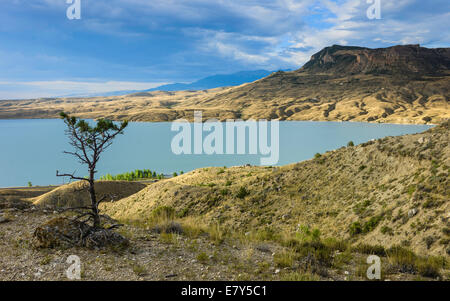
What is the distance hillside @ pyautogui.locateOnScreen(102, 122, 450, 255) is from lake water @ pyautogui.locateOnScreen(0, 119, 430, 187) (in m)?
68.5

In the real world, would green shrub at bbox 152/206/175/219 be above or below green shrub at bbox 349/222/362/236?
below

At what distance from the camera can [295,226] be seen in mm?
20500

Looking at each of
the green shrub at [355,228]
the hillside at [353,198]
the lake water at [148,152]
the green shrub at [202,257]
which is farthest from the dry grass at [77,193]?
the lake water at [148,152]

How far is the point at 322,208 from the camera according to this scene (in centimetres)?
2156

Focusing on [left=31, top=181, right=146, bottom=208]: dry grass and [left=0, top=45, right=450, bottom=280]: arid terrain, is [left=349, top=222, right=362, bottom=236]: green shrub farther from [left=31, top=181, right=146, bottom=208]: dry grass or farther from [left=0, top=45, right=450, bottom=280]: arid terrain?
[left=31, top=181, right=146, bottom=208]: dry grass

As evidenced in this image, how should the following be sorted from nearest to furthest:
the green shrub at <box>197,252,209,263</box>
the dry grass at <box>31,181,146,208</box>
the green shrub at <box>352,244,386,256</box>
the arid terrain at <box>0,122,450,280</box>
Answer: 1. the arid terrain at <box>0,122,450,280</box>
2. the green shrub at <box>197,252,209,263</box>
3. the green shrub at <box>352,244,386,256</box>
4. the dry grass at <box>31,181,146,208</box>

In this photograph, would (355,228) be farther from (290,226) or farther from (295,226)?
(290,226)

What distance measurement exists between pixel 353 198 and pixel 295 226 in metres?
4.71

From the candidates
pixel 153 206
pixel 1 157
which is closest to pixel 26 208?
pixel 153 206

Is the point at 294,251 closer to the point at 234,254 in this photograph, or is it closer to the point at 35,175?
the point at 234,254

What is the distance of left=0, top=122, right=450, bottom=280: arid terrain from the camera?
832 centimetres

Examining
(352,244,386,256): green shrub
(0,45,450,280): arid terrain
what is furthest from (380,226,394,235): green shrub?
(352,244,386,256): green shrub

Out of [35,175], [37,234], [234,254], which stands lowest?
[35,175]
